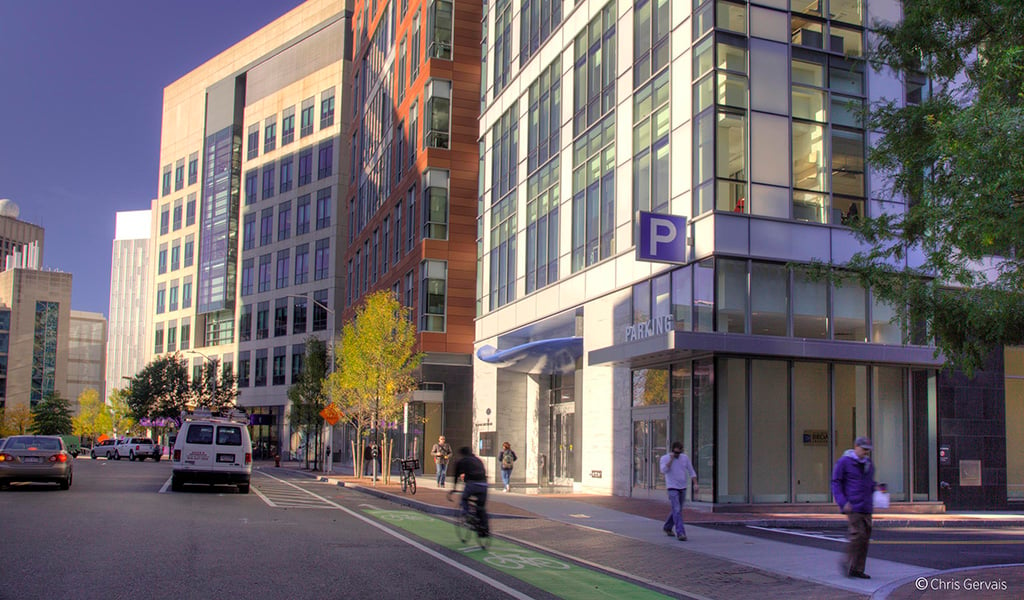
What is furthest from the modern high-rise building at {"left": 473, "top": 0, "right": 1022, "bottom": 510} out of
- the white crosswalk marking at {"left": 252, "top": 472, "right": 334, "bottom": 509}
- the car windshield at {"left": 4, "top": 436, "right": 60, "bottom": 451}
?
the car windshield at {"left": 4, "top": 436, "right": 60, "bottom": 451}

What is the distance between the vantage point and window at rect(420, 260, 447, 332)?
1763 inches

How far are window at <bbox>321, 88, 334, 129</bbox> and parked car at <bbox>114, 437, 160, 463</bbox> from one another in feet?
95.8

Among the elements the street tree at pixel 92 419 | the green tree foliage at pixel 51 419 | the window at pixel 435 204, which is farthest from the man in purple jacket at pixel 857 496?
the street tree at pixel 92 419

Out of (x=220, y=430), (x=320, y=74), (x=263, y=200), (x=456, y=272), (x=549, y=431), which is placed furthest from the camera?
(x=263, y=200)

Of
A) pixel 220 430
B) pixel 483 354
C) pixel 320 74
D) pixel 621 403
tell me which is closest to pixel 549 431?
pixel 483 354

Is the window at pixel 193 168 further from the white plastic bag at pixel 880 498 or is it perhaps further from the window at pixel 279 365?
the white plastic bag at pixel 880 498

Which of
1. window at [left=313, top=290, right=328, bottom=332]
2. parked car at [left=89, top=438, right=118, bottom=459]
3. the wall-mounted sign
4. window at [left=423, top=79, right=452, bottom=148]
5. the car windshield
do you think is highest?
window at [left=423, top=79, right=452, bottom=148]

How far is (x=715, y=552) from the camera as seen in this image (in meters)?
15.2

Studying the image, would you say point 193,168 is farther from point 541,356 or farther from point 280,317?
point 541,356

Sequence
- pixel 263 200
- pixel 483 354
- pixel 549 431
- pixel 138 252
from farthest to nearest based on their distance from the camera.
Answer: pixel 138 252
pixel 263 200
pixel 549 431
pixel 483 354

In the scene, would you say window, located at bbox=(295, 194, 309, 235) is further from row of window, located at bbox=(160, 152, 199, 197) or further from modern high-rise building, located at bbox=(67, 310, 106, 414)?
modern high-rise building, located at bbox=(67, 310, 106, 414)

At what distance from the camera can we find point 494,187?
40.3m

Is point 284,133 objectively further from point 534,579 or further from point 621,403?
point 534,579

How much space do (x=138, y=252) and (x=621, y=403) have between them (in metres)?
186
